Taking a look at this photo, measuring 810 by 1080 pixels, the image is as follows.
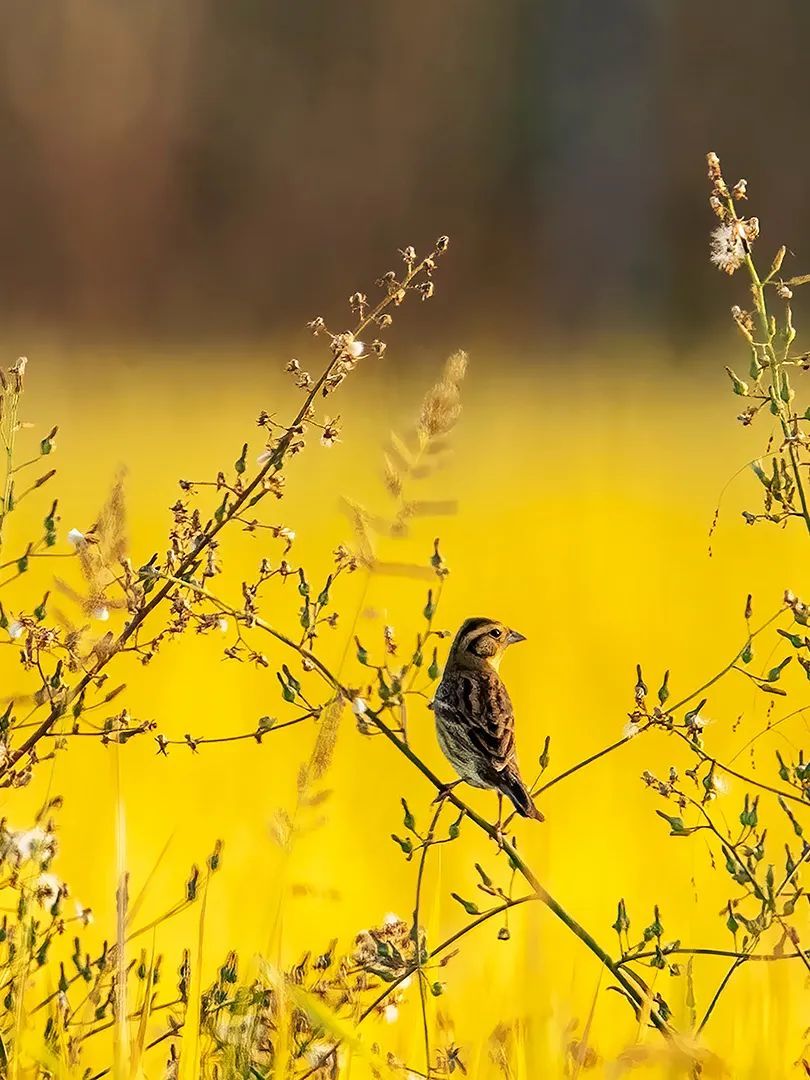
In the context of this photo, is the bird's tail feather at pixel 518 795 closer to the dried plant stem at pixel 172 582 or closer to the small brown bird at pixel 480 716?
the small brown bird at pixel 480 716

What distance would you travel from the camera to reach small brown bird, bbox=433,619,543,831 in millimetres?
817

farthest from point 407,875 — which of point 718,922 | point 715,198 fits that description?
point 715,198

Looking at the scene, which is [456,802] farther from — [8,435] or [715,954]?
[8,435]

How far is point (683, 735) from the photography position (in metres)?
0.73

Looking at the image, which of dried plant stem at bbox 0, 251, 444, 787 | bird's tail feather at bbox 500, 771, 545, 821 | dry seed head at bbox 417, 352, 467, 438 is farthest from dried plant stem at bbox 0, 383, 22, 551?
bird's tail feather at bbox 500, 771, 545, 821

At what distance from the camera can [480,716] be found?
2.83 ft

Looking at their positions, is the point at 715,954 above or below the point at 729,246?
below

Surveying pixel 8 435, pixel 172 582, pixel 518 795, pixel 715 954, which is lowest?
pixel 715 954

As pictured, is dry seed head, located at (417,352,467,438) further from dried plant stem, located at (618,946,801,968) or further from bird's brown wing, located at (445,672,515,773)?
dried plant stem, located at (618,946,801,968)

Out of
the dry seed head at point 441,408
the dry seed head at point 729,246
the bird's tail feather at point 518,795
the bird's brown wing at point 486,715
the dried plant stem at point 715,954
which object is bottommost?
the dried plant stem at point 715,954

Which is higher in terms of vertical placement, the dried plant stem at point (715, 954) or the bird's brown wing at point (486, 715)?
the bird's brown wing at point (486, 715)

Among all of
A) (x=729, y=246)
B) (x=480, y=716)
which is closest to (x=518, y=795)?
(x=480, y=716)

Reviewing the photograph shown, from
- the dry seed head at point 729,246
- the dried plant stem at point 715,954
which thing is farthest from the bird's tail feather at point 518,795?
the dry seed head at point 729,246

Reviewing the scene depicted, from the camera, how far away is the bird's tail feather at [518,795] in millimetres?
797
